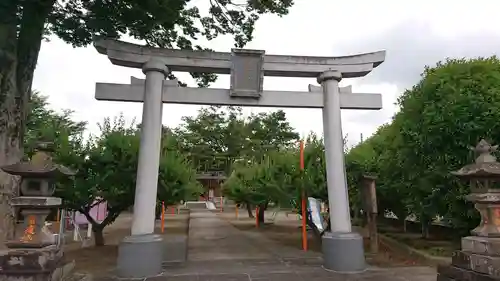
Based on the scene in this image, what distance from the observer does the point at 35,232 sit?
20.3 ft

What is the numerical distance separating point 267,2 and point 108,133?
6028mm

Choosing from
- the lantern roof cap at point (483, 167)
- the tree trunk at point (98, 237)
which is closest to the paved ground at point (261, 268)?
the lantern roof cap at point (483, 167)

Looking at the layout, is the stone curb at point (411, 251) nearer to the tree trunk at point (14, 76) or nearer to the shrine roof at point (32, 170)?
the shrine roof at point (32, 170)

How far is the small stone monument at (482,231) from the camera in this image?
18.9 feet

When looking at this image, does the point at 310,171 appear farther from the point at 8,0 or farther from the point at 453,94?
the point at 8,0

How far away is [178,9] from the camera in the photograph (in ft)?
28.7

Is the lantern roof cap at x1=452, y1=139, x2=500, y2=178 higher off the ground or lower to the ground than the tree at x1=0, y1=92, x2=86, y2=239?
lower

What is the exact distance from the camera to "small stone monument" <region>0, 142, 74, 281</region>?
583 cm

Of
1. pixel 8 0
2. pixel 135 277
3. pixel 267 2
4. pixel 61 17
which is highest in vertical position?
pixel 267 2

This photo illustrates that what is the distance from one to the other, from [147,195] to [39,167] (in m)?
2.14

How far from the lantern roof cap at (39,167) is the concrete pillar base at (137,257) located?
1878 mm

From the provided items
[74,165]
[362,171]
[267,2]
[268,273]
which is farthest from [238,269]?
[267,2]

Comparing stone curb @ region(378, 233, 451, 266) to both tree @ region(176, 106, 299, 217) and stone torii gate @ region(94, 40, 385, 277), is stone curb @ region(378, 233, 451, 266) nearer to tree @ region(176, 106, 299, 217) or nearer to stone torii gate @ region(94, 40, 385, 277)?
stone torii gate @ region(94, 40, 385, 277)

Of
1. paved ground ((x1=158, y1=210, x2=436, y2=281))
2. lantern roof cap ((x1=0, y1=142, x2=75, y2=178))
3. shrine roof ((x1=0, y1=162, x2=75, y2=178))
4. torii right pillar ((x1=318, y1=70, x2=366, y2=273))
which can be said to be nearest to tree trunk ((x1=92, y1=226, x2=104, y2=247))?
paved ground ((x1=158, y1=210, x2=436, y2=281))
